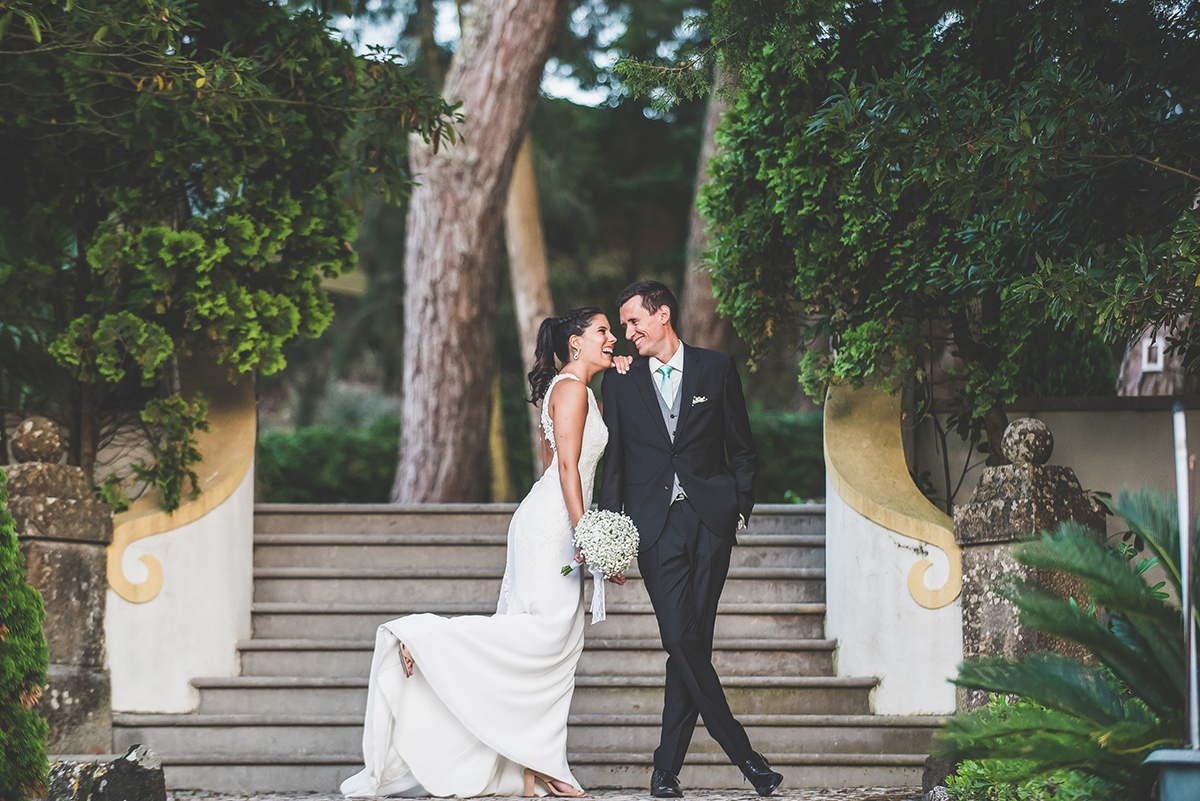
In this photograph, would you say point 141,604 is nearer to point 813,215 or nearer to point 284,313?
point 284,313

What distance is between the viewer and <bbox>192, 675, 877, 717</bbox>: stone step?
5.79m

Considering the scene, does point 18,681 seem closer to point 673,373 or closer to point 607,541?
point 607,541

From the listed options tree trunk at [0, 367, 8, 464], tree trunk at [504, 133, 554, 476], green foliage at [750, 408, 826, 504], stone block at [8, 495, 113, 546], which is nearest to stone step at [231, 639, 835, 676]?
stone block at [8, 495, 113, 546]

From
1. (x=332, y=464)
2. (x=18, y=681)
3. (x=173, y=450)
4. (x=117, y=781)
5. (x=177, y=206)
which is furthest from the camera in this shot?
(x=332, y=464)

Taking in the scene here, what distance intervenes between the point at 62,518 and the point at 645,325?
3.04 meters

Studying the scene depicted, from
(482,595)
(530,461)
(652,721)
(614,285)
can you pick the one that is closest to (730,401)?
(652,721)

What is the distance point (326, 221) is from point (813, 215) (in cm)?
264

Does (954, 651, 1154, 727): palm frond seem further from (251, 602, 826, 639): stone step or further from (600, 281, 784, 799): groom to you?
(251, 602, 826, 639): stone step

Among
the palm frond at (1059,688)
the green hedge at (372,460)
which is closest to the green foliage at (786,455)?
the green hedge at (372,460)

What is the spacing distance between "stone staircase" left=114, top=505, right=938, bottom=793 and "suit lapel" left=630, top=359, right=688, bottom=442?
1611 mm

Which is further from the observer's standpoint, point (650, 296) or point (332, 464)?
point (332, 464)

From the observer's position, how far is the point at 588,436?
17.0ft

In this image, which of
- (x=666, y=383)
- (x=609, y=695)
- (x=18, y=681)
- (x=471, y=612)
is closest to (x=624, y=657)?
(x=609, y=695)

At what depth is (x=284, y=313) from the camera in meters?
6.11
